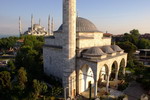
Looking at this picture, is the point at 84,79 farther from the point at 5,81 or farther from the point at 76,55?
the point at 5,81

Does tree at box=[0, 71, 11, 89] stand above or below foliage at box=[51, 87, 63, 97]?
above

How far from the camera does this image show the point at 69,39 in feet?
36.1

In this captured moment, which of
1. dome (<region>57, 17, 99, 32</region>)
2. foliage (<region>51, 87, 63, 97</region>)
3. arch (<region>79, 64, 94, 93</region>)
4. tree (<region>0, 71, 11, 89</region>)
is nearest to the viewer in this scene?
tree (<region>0, 71, 11, 89</region>)

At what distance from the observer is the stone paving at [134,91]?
37.5 ft

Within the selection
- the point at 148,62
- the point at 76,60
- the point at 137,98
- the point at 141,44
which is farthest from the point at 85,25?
the point at 141,44

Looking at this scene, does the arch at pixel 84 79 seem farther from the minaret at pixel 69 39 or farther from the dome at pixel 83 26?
the dome at pixel 83 26

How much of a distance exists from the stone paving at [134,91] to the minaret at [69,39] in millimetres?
6051

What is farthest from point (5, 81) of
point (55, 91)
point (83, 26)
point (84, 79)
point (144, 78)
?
point (144, 78)

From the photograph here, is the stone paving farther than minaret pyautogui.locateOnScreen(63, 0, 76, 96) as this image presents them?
Yes

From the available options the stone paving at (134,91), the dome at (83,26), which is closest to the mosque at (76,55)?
the dome at (83,26)

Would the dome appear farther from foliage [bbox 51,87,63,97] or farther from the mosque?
foliage [bbox 51,87,63,97]

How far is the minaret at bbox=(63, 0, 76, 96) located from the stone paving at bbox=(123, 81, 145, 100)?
6051 millimetres

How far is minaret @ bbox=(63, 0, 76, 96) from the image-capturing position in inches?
428

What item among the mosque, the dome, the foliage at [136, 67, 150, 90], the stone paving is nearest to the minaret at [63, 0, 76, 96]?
the mosque
